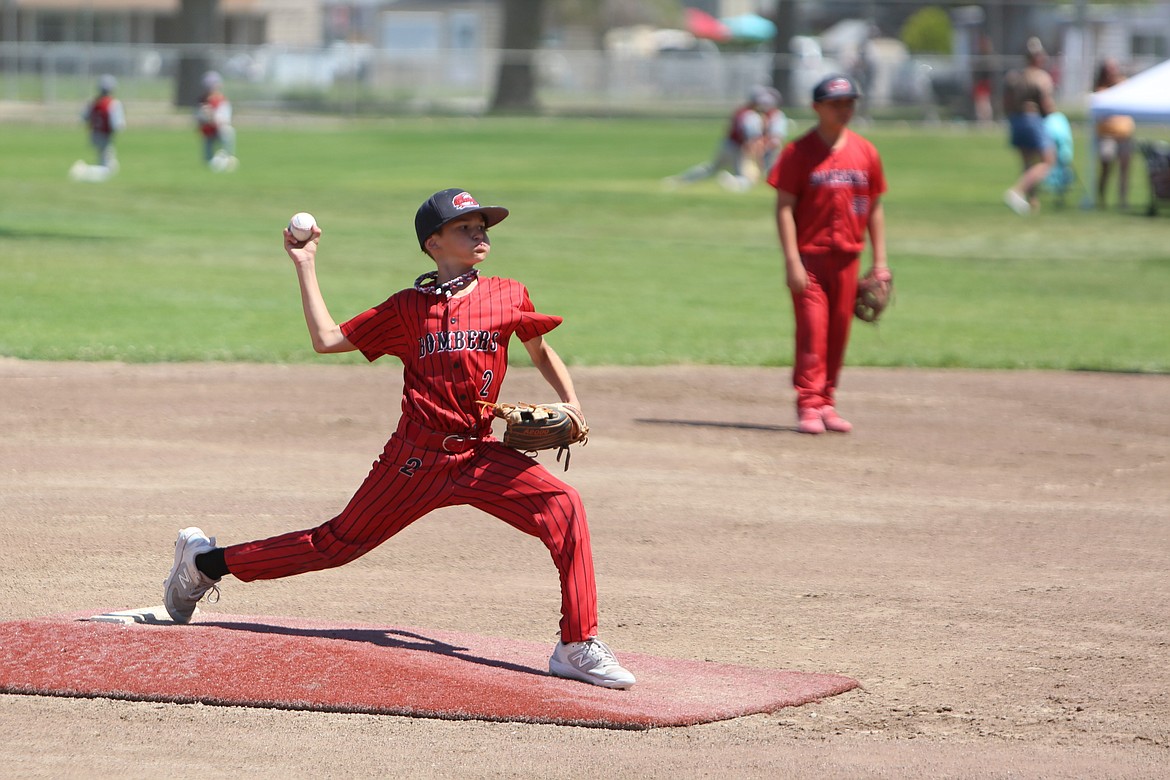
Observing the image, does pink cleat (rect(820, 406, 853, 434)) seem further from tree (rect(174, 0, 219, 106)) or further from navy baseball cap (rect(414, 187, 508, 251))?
tree (rect(174, 0, 219, 106))

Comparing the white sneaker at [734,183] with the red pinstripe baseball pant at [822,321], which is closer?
the red pinstripe baseball pant at [822,321]

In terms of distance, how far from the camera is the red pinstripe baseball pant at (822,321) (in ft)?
32.4

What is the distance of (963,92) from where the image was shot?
5200 centimetres

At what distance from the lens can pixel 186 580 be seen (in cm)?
579

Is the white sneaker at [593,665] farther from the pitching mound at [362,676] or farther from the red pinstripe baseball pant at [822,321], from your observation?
the red pinstripe baseball pant at [822,321]

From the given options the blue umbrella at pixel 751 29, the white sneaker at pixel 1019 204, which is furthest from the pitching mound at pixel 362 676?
the blue umbrella at pixel 751 29

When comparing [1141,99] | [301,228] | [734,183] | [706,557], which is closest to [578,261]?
[1141,99]

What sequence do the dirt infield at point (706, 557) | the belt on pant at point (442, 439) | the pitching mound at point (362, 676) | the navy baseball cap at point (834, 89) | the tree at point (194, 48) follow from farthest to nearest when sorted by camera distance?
the tree at point (194, 48), the navy baseball cap at point (834, 89), the belt on pant at point (442, 439), the pitching mound at point (362, 676), the dirt infield at point (706, 557)

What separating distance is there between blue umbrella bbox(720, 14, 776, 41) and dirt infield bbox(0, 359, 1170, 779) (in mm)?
74239

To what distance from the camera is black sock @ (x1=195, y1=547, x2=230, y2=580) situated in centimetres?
574

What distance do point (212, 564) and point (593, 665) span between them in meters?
1.43

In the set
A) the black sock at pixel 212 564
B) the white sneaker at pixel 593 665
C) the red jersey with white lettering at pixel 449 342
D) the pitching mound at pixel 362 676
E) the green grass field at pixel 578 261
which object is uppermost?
the red jersey with white lettering at pixel 449 342

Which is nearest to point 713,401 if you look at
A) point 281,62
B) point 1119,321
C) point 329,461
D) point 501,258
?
point 329,461

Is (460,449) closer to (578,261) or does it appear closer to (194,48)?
(578,261)
